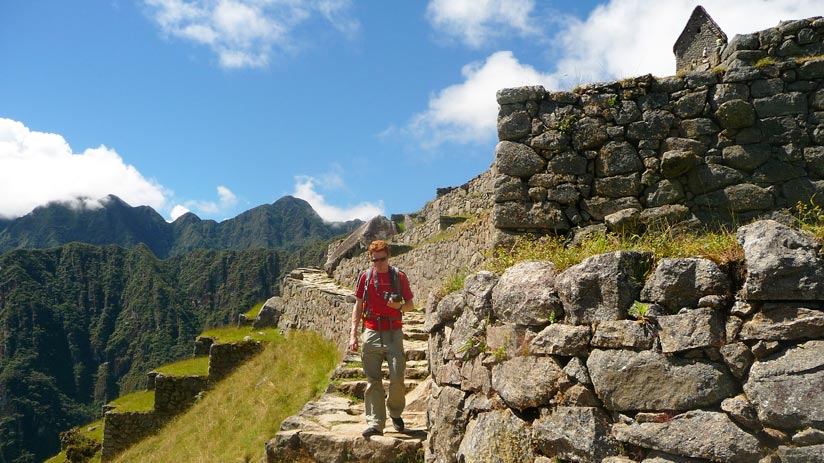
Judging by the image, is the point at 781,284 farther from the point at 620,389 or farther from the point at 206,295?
the point at 206,295

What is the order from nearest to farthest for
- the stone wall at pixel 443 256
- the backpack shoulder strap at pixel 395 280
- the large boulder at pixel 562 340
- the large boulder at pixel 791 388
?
the large boulder at pixel 791 388
the large boulder at pixel 562 340
the backpack shoulder strap at pixel 395 280
the stone wall at pixel 443 256

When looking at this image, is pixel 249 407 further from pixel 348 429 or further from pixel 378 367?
pixel 378 367

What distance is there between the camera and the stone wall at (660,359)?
286 cm

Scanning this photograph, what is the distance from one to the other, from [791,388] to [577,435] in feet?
3.83

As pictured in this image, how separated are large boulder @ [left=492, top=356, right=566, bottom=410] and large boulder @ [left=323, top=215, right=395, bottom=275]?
18686 mm

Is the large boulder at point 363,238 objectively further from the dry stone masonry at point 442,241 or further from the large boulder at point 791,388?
the large boulder at point 791,388

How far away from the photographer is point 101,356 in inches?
4414

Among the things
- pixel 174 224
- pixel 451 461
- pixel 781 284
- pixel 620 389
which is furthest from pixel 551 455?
pixel 174 224

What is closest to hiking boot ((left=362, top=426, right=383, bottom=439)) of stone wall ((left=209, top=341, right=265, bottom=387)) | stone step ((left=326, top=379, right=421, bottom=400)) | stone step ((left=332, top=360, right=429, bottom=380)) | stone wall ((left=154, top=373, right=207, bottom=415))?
stone step ((left=326, top=379, right=421, bottom=400))

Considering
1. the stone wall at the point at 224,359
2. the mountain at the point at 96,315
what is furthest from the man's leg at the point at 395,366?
the mountain at the point at 96,315

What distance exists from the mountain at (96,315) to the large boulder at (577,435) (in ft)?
277

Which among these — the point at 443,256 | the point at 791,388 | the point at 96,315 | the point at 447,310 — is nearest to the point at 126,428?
the point at 443,256

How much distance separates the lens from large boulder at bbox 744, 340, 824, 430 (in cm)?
274

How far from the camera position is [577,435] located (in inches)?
136
